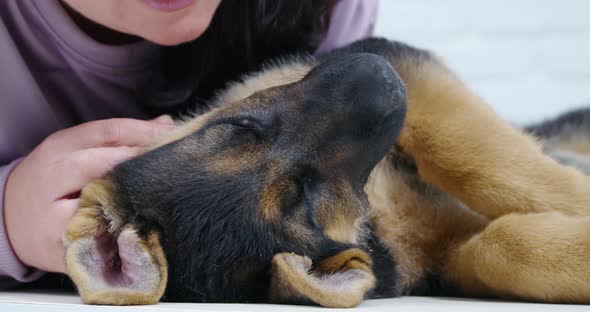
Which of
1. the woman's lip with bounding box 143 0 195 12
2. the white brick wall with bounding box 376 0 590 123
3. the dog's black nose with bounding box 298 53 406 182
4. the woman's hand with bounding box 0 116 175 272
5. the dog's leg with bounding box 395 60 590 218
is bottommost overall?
the white brick wall with bounding box 376 0 590 123

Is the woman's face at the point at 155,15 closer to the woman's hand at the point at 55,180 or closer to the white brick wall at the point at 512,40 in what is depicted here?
the woman's hand at the point at 55,180

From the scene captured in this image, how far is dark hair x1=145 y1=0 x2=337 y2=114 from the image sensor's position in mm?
2979

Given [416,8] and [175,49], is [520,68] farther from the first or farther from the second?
[175,49]

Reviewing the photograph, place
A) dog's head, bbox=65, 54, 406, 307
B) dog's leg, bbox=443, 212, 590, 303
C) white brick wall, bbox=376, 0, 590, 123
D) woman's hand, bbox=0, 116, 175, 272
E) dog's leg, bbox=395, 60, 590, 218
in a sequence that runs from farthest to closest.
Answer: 1. white brick wall, bbox=376, 0, 590, 123
2. dog's leg, bbox=395, 60, 590, 218
3. woman's hand, bbox=0, 116, 175, 272
4. dog's leg, bbox=443, 212, 590, 303
5. dog's head, bbox=65, 54, 406, 307

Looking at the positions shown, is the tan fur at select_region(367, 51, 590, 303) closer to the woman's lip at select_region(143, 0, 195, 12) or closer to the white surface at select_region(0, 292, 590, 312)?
the white surface at select_region(0, 292, 590, 312)

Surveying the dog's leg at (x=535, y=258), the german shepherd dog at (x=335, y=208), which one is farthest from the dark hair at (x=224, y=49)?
the dog's leg at (x=535, y=258)

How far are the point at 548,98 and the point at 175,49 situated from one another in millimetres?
2493

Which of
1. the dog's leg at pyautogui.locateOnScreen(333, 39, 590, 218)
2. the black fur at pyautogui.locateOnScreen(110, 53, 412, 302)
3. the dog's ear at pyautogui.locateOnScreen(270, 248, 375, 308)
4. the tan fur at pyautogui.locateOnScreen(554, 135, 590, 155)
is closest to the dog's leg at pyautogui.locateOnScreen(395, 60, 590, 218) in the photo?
the dog's leg at pyautogui.locateOnScreen(333, 39, 590, 218)

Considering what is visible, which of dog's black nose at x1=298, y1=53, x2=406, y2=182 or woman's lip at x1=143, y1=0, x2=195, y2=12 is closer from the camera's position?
dog's black nose at x1=298, y1=53, x2=406, y2=182

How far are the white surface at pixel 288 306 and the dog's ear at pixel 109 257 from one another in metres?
0.05

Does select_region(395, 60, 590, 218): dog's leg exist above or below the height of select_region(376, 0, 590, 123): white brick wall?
above

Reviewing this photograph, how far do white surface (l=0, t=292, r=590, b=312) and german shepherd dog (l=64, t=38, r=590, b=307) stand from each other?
0.06m

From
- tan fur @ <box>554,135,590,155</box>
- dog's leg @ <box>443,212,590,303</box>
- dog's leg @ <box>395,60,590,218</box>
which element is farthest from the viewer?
tan fur @ <box>554,135,590,155</box>

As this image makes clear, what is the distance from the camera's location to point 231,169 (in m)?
2.09
